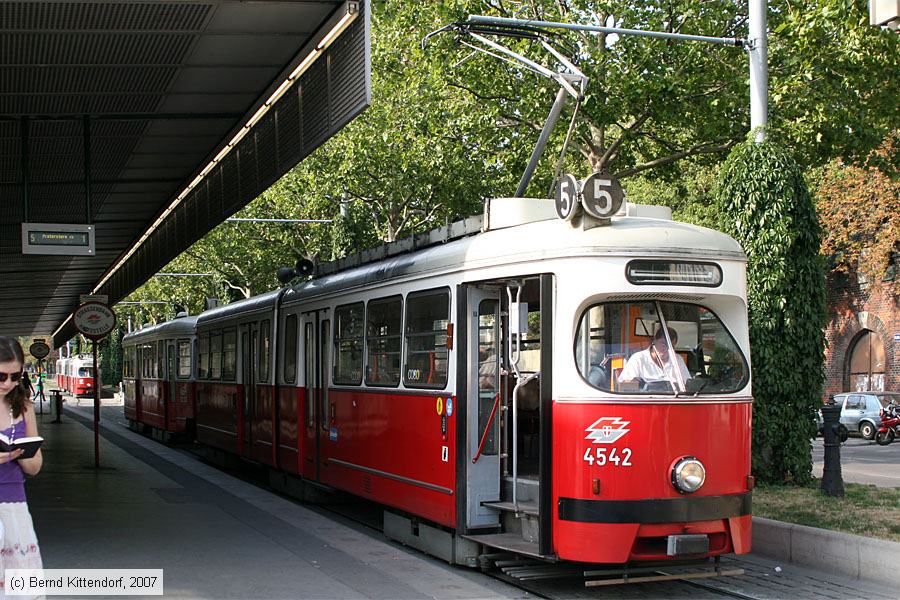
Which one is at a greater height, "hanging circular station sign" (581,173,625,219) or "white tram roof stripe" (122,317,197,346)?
"hanging circular station sign" (581,173,625,219)

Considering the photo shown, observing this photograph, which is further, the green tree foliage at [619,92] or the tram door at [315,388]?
the green tree foliage at [619,92]

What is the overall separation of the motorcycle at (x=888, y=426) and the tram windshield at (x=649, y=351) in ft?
80.3

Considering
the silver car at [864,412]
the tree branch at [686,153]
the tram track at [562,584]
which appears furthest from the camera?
the silver car at [864,412]

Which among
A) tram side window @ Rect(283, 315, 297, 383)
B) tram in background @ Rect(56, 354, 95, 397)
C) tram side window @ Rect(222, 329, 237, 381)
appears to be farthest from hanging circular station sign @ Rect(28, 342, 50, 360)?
tram side window @ Rect(283, 315, 297, 383)

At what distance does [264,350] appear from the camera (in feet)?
56.8

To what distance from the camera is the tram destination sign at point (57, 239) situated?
582 inches

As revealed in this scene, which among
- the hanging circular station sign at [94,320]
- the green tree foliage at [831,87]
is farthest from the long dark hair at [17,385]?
the green tree foliage at [831,87]

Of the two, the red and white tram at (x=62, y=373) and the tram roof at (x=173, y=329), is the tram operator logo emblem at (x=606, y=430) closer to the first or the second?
the tram roof at (x=173, y=329)

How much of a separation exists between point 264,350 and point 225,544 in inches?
254

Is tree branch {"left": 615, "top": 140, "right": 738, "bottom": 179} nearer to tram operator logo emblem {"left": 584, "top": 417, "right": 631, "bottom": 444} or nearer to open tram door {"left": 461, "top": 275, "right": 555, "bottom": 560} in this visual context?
open tram door {"left": 461, "top": 275, "right": 555, "bottom": 560}

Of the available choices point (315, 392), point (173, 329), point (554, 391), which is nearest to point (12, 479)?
point (554, 391)

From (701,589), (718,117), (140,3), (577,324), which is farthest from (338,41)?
(718,117)

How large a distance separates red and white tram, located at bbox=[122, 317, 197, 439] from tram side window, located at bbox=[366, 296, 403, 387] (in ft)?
38.9

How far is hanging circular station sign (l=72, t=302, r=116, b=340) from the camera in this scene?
63.5 feet
